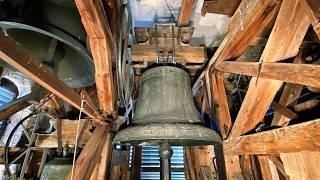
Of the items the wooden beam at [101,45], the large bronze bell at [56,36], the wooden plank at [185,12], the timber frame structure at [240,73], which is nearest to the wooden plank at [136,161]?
the timber frame structure at [240,73]

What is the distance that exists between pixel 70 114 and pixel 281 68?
203cm

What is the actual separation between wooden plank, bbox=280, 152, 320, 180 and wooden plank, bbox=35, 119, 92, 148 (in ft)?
5.26

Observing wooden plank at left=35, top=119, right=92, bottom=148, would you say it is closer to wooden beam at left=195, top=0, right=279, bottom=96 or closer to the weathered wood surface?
the weathered wood surface

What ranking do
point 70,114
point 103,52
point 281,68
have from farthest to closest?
point 70,114, point 103,52, point 281,68

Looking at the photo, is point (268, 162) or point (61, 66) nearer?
point (61, 66)

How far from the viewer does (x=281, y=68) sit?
1.12m

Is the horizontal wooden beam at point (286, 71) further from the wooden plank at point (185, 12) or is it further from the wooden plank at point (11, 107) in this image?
the wooden plank at point (11, 107)

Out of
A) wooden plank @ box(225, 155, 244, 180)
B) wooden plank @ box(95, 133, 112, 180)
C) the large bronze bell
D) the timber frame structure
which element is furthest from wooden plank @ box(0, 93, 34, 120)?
wooden plank @ box(225, 155, 244, 180)

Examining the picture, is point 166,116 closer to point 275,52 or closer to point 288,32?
point 275,52

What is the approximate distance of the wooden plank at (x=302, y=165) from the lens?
4.42 feet

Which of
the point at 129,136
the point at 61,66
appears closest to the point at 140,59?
the point at 61,66

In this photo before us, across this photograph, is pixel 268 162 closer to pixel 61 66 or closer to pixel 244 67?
pixel 244 67

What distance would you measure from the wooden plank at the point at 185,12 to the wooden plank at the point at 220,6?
12cm

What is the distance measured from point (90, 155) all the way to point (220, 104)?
1.19 m
